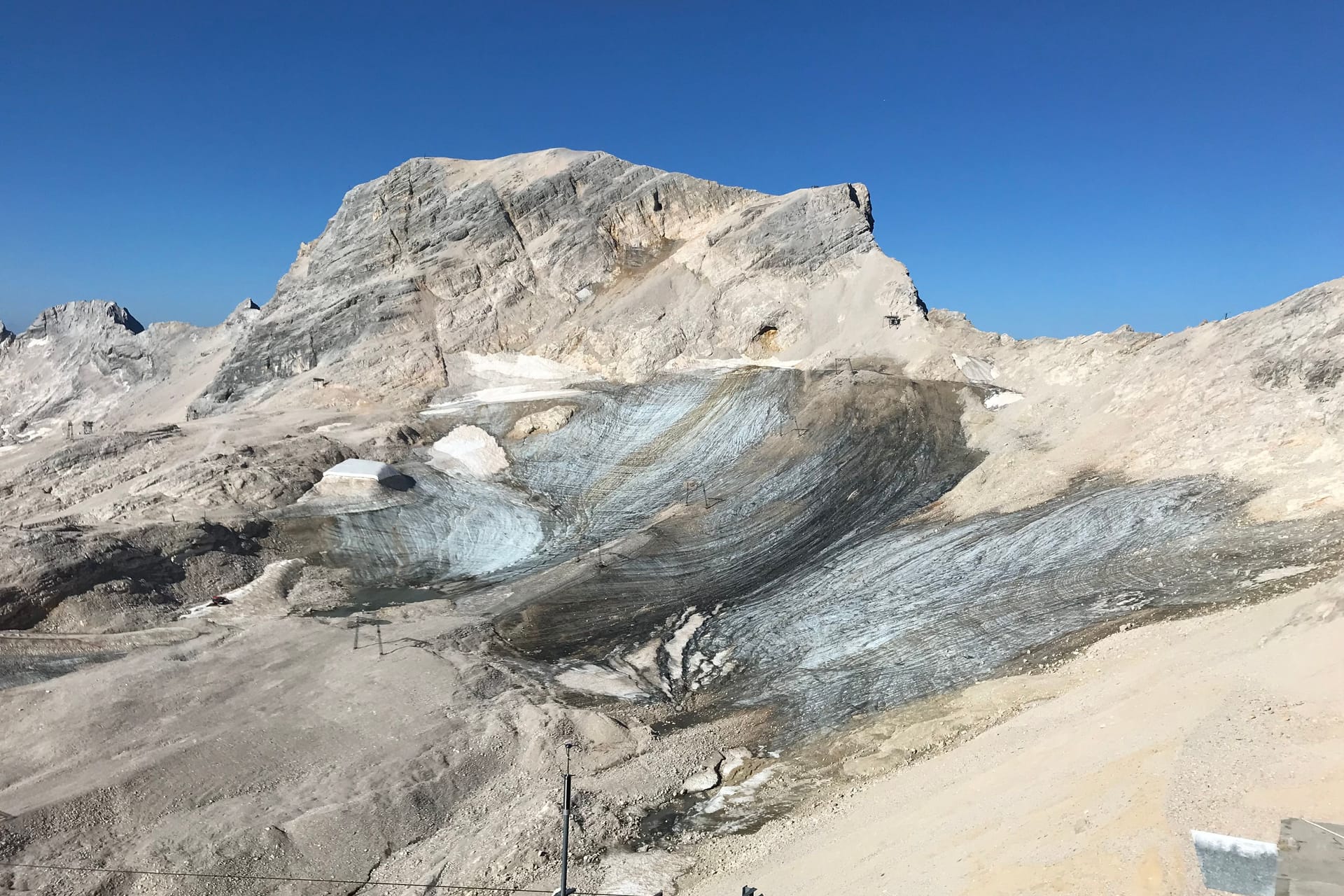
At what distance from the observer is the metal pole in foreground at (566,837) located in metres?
9.34

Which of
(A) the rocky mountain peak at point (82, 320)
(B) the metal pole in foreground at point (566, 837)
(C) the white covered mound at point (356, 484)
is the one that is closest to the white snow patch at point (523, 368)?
(C) the white covered mound at point (356, 484)

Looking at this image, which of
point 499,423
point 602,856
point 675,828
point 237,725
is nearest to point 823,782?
point 675,828

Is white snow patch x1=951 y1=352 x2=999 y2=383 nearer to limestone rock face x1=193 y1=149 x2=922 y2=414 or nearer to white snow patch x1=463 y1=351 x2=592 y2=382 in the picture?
limestone rock face x1=193 y1=149 x2=922 y2=414

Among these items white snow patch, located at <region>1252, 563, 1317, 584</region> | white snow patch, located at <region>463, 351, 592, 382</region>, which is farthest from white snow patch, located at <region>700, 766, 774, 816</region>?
white snow patch, located at <region>463, 351, 592, 382</region>

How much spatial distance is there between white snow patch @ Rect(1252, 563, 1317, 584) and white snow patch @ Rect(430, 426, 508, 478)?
23173 mm

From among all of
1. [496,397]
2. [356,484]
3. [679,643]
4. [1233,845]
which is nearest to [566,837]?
[1233,845]

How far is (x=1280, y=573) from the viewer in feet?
44.0

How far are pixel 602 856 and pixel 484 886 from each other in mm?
1612

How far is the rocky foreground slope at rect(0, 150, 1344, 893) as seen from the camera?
12500mm

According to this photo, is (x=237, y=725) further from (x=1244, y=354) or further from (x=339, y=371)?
(x=339, y=371)

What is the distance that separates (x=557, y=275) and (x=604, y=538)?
1915 cm

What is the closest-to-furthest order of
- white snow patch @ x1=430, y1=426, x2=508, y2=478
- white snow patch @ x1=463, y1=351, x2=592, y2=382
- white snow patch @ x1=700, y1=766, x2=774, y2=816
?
1. white snow patch @ x1=700, y1=766, x2=774, y2=816
2. white snow patch @ x1=430, y1=426, x2=508, y2=478
3. white snow patch @ x1=463, y1=351, x2=592, y2=382

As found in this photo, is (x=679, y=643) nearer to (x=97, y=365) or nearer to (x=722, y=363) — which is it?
(x=722, y=363)

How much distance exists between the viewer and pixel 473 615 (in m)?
20.2
